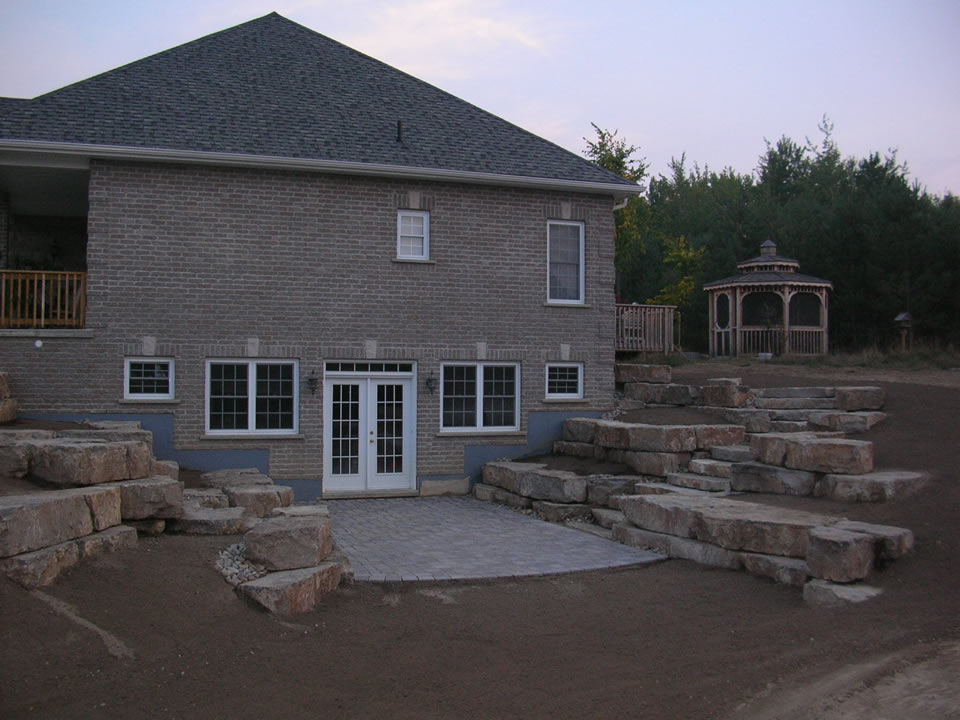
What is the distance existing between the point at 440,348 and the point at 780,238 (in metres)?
26.1

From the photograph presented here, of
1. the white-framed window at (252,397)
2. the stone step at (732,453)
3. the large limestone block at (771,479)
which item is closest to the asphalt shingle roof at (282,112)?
the white-framed window at (252,397)

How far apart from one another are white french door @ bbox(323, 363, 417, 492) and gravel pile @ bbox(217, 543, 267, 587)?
7424 millimetres

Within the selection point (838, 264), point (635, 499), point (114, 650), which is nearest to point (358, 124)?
point (635, 499)

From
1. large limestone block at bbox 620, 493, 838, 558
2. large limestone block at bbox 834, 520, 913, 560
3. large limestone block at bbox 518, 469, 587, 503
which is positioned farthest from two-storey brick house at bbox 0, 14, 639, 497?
large limestone block at bbox 834, 520, 913, 560

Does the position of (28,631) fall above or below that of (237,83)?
below

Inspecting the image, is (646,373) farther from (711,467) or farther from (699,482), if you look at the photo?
(699,482)

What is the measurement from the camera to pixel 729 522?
9.05m

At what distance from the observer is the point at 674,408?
16734 mm

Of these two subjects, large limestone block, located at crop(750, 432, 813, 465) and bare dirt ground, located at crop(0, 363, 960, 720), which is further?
large limestone block, located at crop(750, 432, 813, 465)

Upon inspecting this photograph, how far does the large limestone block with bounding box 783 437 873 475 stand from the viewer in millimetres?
9969

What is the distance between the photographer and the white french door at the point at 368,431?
15.5 metres

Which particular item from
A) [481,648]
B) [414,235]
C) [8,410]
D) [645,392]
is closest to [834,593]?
[481,648]

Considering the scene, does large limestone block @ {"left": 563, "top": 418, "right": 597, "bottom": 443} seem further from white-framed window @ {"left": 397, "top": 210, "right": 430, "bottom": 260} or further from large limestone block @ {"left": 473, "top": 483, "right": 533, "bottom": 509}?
white-framed window @ {"left": 397, "top": 210, "right": 430, "bottom": 260}

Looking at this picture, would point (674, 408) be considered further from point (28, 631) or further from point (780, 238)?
point (780, 238)
